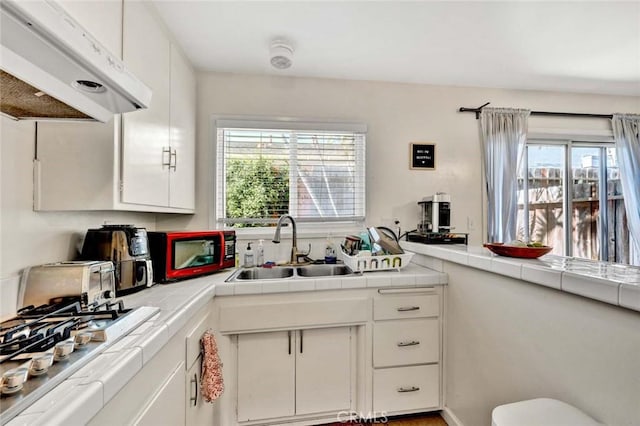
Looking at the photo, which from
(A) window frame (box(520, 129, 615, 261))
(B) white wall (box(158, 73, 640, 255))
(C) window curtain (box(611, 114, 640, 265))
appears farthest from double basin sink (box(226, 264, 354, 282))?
(C) window curtain (box(611, 114, 640, 265))

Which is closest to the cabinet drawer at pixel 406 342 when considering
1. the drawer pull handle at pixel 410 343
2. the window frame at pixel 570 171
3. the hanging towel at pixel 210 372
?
the drawer pull handle at pixel 410 343

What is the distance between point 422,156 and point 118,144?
221 centimetres

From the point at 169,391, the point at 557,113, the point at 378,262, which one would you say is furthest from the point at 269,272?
Result: the point at 557,113

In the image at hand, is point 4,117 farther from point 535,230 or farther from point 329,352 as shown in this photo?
point 535,230

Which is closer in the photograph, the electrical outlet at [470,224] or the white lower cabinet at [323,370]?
the white lower cabinet at [323,370]

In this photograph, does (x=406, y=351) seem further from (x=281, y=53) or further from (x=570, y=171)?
(x=570, y=171)

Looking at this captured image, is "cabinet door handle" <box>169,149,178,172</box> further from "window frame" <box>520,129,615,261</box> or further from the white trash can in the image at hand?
"window frame" <box>520,129,615,261</box>

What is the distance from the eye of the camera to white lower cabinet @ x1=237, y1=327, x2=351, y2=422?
1.57m

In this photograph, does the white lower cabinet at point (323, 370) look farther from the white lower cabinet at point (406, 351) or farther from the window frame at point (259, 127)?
the window frame at point (259, 127)

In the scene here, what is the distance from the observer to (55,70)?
0.68 m

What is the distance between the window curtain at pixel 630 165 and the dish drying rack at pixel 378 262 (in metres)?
2.48

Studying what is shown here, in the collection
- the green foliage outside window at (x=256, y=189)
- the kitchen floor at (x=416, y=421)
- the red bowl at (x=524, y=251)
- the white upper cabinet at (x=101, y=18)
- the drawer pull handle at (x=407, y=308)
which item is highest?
the white upper cabinet at (x=101, y=18)

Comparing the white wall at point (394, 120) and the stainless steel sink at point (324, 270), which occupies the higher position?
the white wall at point (394, 120)

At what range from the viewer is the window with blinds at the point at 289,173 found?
224 cm
